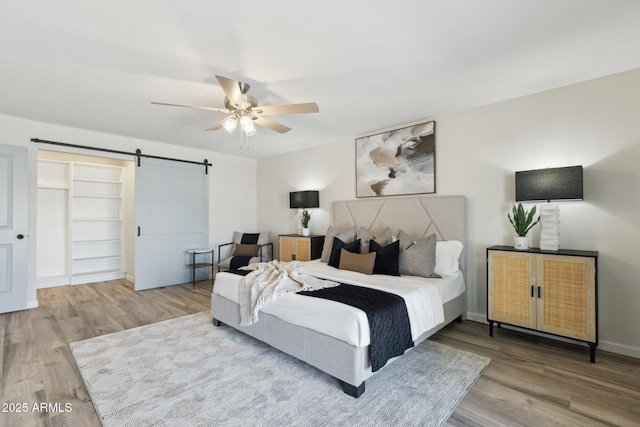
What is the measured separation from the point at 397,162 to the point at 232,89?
8.63 feet

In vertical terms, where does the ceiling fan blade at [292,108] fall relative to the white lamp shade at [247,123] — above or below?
above

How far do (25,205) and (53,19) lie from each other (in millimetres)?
3188

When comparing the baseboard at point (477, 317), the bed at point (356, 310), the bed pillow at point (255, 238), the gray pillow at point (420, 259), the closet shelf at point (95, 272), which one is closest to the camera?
the bed at point (356, 310)

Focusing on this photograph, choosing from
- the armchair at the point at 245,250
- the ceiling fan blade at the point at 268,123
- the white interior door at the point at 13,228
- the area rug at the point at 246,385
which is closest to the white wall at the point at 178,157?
the white interior door at the point at 13,228

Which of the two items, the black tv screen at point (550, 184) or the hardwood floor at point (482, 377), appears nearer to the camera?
the hardwood floor at point (482, 377)

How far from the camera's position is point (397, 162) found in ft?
14.0

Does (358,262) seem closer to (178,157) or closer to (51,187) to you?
(178,157)

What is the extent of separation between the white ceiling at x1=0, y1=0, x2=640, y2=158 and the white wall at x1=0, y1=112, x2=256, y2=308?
540 millimetres

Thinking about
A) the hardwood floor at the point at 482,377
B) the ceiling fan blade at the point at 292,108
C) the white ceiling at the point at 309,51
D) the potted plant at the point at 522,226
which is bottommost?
the hardwood floor at the point at 482,377

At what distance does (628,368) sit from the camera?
7.99ft

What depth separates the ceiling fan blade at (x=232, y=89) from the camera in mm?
2266

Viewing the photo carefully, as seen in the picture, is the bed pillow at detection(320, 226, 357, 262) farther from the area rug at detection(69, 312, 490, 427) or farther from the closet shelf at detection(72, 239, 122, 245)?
the closet shelf at detection(72, 239, 122, 245)

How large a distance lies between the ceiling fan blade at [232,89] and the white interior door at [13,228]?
11.4 feet

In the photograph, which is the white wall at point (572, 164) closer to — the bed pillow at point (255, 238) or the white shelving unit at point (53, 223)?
the bed pillow at point (255, 238)
